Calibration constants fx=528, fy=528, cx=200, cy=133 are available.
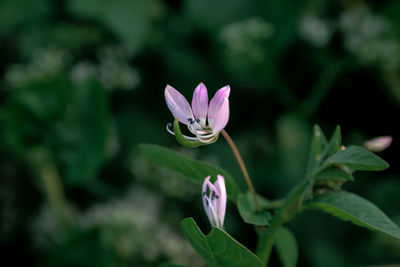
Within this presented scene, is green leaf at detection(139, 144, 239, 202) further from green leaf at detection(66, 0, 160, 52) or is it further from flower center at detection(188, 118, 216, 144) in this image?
green leaf at detection(66, 0, 160, 52)

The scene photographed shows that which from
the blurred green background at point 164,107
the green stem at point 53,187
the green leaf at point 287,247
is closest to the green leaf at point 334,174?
the green leaf at point 287,247

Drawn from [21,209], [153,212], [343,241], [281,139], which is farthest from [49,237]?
[343,241]

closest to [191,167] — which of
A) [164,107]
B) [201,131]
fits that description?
[201,131]

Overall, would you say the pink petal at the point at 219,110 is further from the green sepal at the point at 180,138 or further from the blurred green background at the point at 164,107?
the blurred green background at the point at 164,107

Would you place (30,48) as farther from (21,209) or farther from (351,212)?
(351,212)

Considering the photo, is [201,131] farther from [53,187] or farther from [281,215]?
[53,187]

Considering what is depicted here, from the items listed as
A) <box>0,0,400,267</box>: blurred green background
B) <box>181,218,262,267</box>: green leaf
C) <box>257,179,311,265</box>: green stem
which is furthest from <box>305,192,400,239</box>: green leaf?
<box>0,0,400,267</box>: blurred green background
